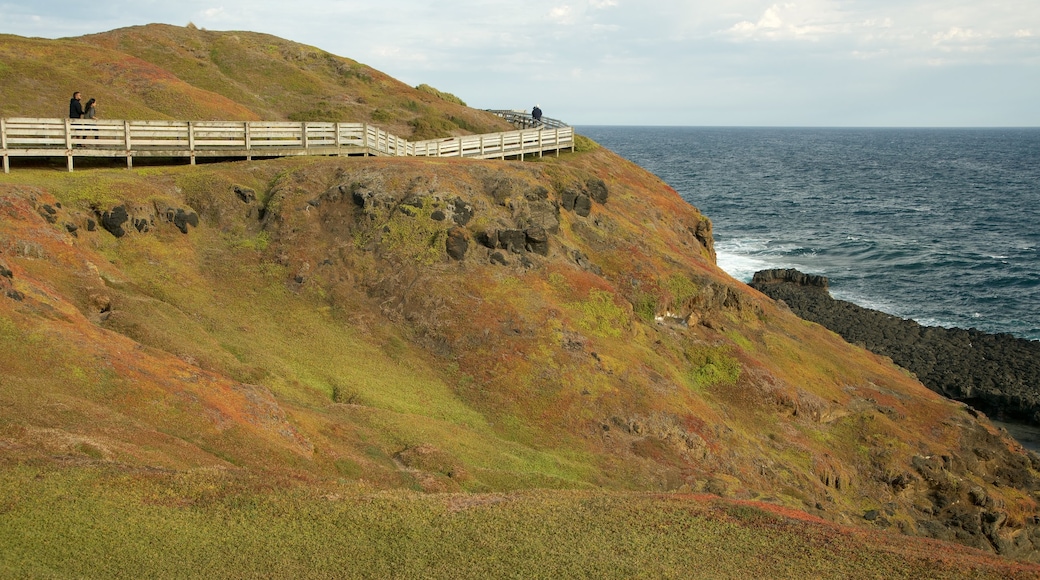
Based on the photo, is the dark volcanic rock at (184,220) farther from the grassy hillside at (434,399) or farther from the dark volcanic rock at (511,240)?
the dark volcanic rock at (511,240)

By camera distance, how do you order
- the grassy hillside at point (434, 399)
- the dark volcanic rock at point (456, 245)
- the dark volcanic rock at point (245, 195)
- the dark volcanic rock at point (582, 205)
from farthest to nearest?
the dark volcanic rock at point (582, 205), the dark volcanic rock at point (245, 195), the dark volcanic rock at point (456, 245), the grassy hillside at point (434, 399)

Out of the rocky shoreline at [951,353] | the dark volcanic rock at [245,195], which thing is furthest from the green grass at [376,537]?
the rocky shoreline at [951,353]

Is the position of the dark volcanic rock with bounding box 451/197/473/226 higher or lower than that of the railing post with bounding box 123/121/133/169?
lower

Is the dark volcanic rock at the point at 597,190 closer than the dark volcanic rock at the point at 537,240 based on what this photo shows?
No

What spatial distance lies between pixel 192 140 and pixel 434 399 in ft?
65.1

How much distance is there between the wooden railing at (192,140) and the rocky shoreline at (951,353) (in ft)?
109

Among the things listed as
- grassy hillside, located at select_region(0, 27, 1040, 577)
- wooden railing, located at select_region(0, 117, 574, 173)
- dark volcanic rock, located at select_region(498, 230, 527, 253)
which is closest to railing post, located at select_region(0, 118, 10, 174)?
wooden railing, located at select_region(0, 117, 574, 173)

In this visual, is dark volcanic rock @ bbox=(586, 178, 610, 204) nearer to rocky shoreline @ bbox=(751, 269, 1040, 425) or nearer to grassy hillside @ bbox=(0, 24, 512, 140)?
grassy hillside @ bbox=(0, 24, 512, 140)

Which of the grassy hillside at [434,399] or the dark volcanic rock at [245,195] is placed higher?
the dark volcanic rock at [245,195]

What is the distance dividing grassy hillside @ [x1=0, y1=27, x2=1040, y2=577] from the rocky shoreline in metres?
8.59

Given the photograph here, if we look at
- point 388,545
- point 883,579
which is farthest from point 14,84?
point 883,579

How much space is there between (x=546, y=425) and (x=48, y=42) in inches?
1850

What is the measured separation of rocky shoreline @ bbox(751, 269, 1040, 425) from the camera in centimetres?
5134

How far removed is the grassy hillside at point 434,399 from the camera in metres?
17.5
